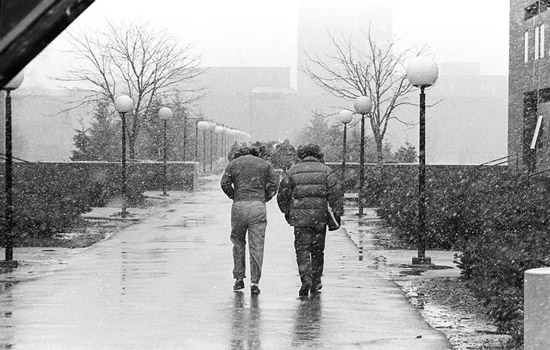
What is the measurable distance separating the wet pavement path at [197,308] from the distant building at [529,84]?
64.5 ft

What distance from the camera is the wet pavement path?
304 inches

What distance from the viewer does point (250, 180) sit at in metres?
10.6

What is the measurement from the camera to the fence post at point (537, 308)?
5172mm

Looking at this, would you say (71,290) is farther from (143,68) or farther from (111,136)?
(111,136)

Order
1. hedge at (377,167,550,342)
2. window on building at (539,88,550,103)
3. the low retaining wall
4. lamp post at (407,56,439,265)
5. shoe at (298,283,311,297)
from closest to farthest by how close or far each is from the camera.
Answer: hedge at (377,167,550,342) < shoe at (298,283,311,297) < lamp post at (407,56,439,265) < the low retaining wall < window on building at (539,88,550,103)

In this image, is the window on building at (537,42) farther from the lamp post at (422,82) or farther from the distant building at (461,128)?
the distant building at (461,128)

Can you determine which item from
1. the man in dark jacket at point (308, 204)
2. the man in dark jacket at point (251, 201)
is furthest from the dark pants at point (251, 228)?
the man in dark jacket at point (308, 204)

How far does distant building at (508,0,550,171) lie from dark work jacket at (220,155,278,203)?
74.4 feet

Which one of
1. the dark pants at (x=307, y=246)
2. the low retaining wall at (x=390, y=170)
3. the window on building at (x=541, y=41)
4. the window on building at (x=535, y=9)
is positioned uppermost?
the window on building at (x=535, y=9)

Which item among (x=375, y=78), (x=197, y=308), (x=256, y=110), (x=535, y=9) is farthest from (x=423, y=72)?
(x=256, y=110)

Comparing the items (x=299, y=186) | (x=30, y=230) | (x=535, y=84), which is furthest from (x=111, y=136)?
(x=299, y=186)

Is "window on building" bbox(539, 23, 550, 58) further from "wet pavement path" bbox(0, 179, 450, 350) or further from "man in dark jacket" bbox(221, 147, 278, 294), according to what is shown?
"man in dark jacket" bbox(221, 147, 278, 294)

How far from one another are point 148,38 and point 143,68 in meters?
3.22

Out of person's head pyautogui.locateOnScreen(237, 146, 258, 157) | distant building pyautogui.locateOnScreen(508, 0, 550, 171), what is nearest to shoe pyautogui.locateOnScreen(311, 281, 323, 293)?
person's head pyautogui.locateOnScreen(237, 146, 258, 157)
